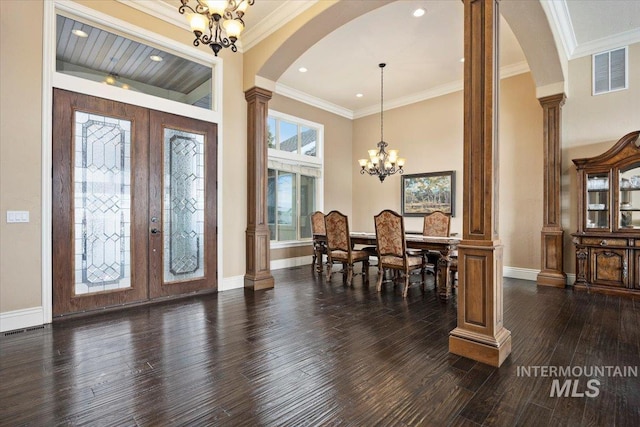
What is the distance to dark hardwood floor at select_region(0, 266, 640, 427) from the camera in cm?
179

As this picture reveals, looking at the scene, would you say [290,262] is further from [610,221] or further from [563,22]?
[563,22]

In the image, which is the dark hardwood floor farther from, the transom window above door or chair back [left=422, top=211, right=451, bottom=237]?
the transom window above door

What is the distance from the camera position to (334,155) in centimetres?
809

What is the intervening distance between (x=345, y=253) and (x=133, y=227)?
314 centimetres

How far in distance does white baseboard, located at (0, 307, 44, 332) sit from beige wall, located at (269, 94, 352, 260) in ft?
14.6

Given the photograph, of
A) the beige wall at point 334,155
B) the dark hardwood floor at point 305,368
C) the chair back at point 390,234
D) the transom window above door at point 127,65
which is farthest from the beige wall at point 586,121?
the transom window above door at point 127,65

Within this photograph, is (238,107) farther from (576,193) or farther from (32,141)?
(576,193)

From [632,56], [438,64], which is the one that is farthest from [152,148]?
[632,56]

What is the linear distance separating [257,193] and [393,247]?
2244 millimetres

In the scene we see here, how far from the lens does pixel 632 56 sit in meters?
4.71

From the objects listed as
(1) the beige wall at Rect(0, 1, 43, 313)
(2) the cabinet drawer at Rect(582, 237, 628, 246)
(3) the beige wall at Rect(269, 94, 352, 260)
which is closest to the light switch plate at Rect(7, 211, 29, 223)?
(1) the beige wall at Rect(0, 1, 43, 313)

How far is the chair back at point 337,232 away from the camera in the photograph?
17.0ft

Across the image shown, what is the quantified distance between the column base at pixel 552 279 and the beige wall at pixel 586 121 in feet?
0.90

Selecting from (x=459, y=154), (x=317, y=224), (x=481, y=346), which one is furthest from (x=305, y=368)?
(x=459, y=154)
